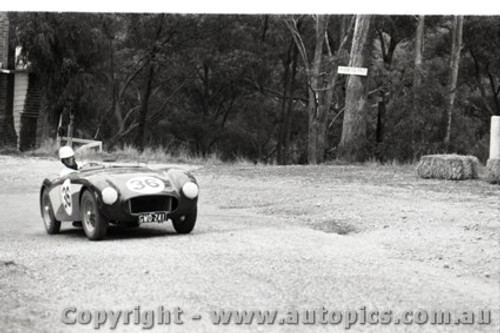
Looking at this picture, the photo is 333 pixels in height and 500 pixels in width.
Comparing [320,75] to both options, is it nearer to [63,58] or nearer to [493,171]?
[493,171]

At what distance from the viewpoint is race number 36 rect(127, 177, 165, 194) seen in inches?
295

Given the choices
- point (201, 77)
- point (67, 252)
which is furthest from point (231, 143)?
point (67, 252)

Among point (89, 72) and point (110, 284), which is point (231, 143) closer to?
point (89, 72)

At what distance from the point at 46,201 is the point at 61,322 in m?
2.69

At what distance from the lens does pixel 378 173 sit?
490 inches

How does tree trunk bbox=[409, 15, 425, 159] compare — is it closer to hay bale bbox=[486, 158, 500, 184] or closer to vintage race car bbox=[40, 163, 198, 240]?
hay bale bbox=[486, 158, 500, 184]

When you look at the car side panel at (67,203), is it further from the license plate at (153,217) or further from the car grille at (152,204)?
the license plate at (153,217)

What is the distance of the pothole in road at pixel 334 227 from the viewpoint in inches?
325

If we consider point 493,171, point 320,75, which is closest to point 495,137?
point 493,171

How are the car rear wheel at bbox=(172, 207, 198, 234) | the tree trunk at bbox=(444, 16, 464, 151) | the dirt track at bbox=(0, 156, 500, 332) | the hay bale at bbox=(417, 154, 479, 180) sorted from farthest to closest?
the tree trunk at bbox=(444, 16, 464, 151), the hay bale at bbox=(417, 154, 479, 180), the car rear wheel at bbox=(172, 207, 198, 234), the dirt track at bbox=(0, 156, 500, 332)

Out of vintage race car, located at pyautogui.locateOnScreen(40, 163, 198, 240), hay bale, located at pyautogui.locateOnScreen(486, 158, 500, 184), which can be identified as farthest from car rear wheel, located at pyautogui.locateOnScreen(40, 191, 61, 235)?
hay bale, located at pyautogui.locateOnScreen(486, 158, 500, 184)

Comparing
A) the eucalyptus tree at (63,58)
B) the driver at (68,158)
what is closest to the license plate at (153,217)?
the driver at (68,158)

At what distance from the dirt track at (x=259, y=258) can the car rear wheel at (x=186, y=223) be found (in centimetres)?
10

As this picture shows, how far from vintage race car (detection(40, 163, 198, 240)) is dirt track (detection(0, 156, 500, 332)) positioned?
14cm
